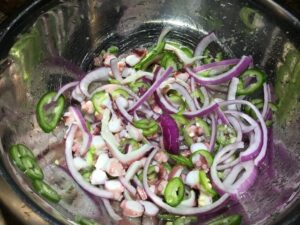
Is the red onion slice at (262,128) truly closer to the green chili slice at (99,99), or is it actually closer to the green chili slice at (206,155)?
the green chili slice at (206,155)

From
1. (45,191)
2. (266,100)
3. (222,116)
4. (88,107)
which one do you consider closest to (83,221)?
(45,191)

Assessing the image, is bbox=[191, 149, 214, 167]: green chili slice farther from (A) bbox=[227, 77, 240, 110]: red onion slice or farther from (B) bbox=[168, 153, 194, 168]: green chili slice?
(A) bbox=[227, 77, 240, 110]: red onion slice

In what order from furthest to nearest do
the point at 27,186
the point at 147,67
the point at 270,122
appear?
the point at 147,67
the point at 270,122
the point at 27,186

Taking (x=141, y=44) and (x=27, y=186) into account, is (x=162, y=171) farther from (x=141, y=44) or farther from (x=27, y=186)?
(x=141, y=44)

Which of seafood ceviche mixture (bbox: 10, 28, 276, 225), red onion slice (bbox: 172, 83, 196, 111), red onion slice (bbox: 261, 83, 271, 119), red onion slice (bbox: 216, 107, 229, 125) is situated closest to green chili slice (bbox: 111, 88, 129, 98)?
seafood ceviche mixture (bbox: 10, 28, 276, 225)

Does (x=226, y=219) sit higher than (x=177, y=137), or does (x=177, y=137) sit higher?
(x=177, y=137)

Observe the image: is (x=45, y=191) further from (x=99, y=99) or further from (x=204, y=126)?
(x=204, y=126)

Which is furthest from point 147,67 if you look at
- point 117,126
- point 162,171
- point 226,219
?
point 226,219
